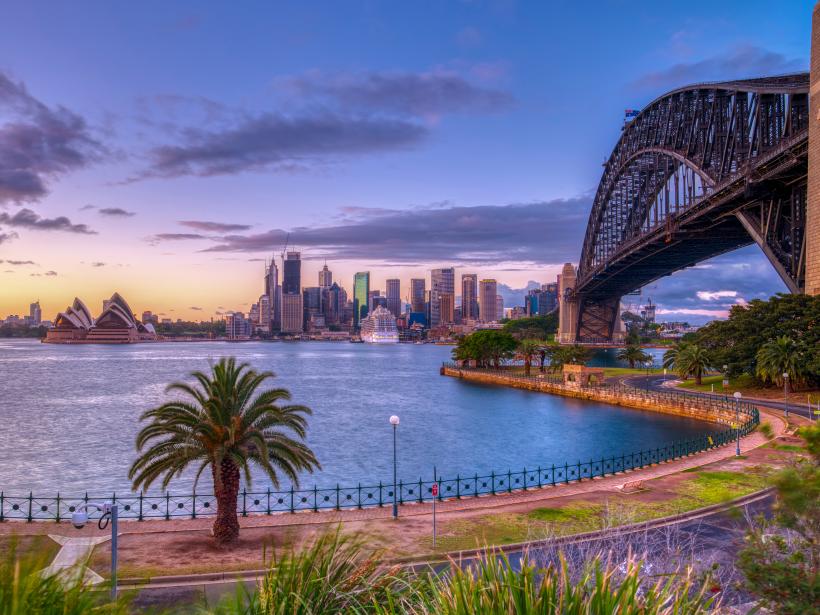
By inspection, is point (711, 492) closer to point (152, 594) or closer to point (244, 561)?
point (244, 561)

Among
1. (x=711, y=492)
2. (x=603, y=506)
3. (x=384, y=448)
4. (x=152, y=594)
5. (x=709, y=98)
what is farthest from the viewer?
(x=709, y=98)

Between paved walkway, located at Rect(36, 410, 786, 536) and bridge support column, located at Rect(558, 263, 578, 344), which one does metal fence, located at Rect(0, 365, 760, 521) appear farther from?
bridge support column, located at Rect(558, 263, 578, 344)

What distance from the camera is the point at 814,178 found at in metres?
49.9

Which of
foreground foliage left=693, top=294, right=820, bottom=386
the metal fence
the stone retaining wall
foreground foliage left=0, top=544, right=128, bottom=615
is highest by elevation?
foreground foliage left=693, top=294, right=820, bottom=386

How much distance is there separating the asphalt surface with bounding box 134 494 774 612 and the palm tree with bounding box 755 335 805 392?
123 feet

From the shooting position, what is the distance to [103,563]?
59.9 ft

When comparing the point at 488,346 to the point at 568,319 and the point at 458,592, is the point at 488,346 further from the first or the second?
the point at 458,592

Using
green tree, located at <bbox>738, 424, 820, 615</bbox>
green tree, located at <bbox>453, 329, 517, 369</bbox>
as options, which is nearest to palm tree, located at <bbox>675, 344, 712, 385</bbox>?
green tree, located at <bbox>453, 329, 517, 369</bbox>

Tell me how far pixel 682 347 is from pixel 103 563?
7304 cm

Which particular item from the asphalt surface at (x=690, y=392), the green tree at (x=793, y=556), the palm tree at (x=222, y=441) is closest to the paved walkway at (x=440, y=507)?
the palm tree at (x=222, y=441)

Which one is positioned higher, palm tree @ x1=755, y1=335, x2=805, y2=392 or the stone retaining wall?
palm tree @ x1=755, y1=335, x2=805, y2=392

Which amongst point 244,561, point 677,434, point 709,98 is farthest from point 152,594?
point 709,98

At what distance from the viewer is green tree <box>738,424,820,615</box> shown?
8.93m

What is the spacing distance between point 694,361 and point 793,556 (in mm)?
67661
